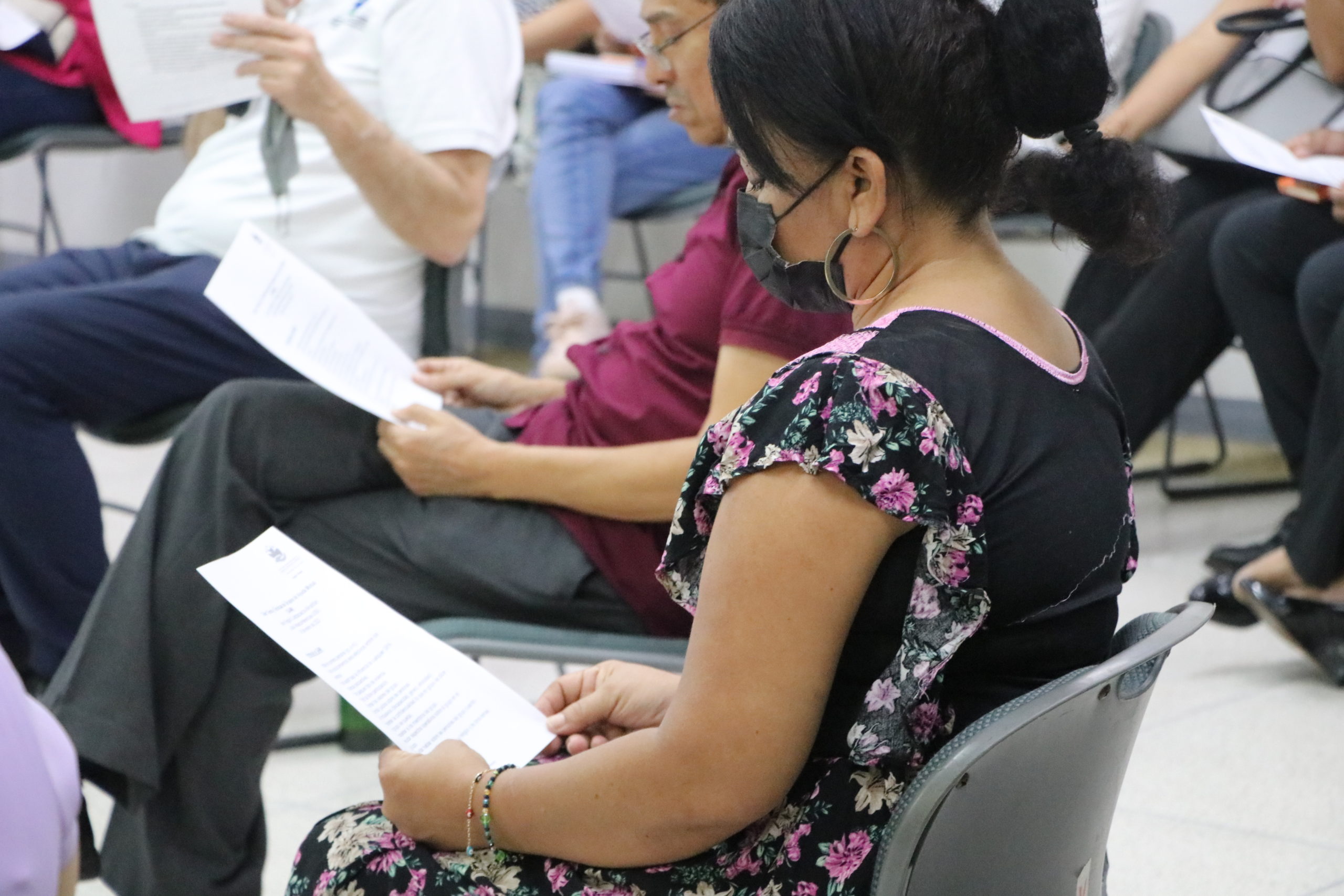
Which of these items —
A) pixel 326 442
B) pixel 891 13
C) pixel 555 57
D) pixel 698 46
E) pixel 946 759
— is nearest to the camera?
pixel 946 759

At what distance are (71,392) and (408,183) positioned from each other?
0.53 meters

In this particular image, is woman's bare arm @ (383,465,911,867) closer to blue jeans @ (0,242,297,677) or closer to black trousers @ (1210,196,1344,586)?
blue jeans @ (0,242,297,677)

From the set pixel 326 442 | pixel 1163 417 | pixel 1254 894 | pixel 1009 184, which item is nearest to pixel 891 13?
pixel 1009 184

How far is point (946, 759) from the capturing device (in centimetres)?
76

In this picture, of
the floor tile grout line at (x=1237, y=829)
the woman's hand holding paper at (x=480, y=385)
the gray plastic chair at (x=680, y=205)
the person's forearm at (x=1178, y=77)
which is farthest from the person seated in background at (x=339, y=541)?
the person's forearm at (x=1178, y=77)

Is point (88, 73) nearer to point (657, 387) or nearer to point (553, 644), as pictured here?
point (657, 387)

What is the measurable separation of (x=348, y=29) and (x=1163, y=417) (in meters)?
1.78

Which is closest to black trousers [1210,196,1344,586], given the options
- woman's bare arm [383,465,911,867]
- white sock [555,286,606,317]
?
white sock [555,286,606,317]

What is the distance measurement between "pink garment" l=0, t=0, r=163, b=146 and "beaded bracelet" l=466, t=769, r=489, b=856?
1883 millimetres

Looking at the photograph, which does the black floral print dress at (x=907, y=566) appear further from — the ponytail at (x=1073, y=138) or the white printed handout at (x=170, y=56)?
the white printed handout at (x=170, y=56)

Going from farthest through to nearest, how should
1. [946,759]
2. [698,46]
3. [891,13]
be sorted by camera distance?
[698,46] < [891,13] < [946,759]

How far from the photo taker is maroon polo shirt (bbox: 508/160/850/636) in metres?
1.49

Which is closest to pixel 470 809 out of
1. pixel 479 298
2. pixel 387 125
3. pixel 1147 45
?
pixel 387 125

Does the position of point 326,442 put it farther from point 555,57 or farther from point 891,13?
point 555,57
